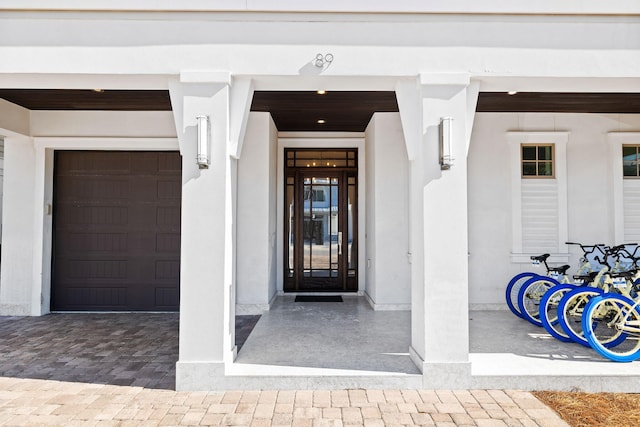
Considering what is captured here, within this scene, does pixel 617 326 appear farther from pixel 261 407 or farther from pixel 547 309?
pixel 261 407

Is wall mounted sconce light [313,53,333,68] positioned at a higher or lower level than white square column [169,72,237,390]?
higher

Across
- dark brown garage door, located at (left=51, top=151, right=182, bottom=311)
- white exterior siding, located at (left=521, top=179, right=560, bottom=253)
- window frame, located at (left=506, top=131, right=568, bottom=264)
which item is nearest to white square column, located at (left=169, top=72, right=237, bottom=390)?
dark brown garage door, located at (left=51, top=151, right=182, bottom=311)

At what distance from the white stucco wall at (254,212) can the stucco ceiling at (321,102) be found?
0.47m


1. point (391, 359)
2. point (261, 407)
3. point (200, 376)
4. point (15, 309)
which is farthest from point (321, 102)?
point (15, 309)

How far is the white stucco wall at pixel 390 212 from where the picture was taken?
20.2 ft

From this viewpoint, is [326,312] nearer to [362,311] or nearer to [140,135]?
[362,311]

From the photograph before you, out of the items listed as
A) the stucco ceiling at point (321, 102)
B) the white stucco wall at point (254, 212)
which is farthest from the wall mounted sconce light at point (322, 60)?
the white stucco wall at point (254, 212)

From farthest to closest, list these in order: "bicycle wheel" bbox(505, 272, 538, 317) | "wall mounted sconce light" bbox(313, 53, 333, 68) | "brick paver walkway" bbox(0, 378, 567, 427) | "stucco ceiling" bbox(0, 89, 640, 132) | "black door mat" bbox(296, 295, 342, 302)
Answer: "black door mat" bbox(296, 295, 342, 302)
"bicycle wheel" bbox(505, 272, 538, 317)
"stucco ceiling" bbox(0, 89, 640, 132)
"wall mounted sconce light" bbox(313, 53, 333, 68)
"brick paver walkway" bbox(0, 378, 567, 427)

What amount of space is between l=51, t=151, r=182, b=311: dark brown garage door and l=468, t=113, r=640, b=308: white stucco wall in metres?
4.62

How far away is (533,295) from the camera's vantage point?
5.44m

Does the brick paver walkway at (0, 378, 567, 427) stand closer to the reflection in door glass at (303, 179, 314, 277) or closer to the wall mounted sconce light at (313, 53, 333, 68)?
the wall mounted sconce light at (313, 53, 333, 68)

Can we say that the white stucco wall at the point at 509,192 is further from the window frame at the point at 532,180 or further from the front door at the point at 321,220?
the front door at the point at 321,220

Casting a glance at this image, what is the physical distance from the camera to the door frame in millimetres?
7207

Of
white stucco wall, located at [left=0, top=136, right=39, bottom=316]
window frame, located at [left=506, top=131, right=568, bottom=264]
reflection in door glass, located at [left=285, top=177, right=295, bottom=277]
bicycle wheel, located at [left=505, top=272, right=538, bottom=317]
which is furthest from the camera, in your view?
reflection in door glass, located at [left=285, top=177, right=295, bottom=277]
